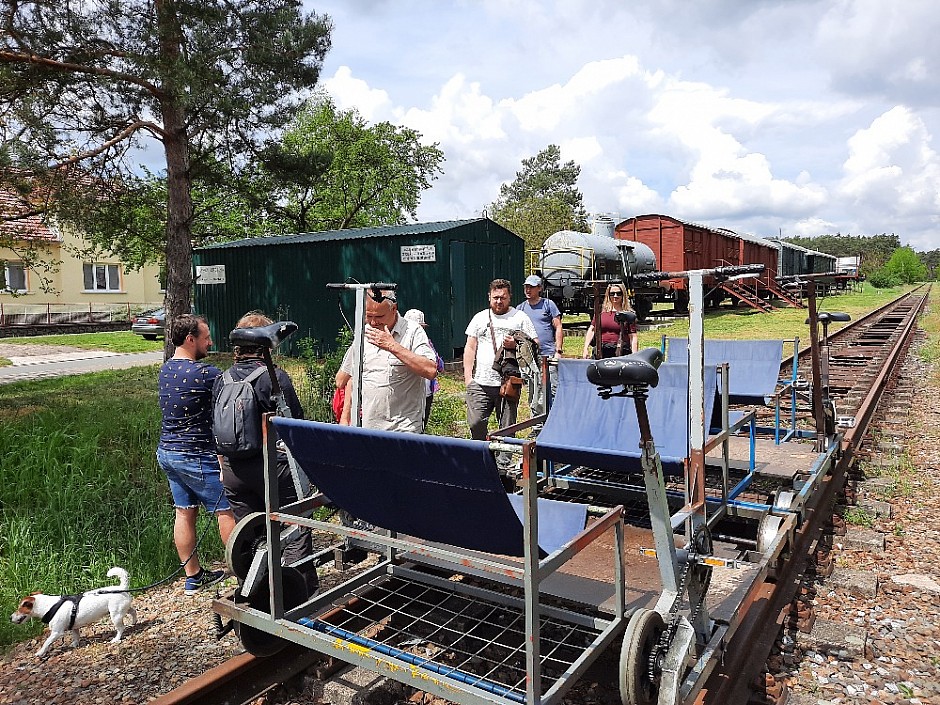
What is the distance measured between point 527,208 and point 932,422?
4217 cm

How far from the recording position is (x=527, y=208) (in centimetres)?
5003

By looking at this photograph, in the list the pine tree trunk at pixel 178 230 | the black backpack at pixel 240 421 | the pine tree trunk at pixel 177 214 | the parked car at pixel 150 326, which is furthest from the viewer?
the parked car at pixel 150 326

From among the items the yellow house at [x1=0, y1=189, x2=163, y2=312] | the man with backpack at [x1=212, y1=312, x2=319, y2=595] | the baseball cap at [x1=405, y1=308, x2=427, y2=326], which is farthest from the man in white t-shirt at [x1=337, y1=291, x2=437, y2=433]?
the yellow house at [x1=0, y1=189, x2=163, y2=312]

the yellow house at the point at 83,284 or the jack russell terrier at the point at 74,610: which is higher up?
the yellow house at the point at 83,284

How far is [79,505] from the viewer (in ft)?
18.1

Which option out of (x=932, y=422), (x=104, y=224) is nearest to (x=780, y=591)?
(x=932, y=422)

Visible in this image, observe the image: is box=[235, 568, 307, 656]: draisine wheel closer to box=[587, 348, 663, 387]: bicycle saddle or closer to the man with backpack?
the man with backpack

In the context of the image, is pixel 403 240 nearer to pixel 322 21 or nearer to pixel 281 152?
pixel 281 152

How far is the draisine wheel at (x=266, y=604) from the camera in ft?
10.4

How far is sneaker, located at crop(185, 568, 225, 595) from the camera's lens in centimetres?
445

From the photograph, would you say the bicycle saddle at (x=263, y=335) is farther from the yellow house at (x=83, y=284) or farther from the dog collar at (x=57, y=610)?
the yellow house at (x=83, y=284)

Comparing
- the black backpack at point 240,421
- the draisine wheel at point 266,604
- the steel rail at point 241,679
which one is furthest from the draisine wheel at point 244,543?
the black backpack at point 240,421

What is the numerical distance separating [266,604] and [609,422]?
9.17ft

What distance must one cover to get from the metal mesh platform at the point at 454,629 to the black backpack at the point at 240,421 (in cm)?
95
